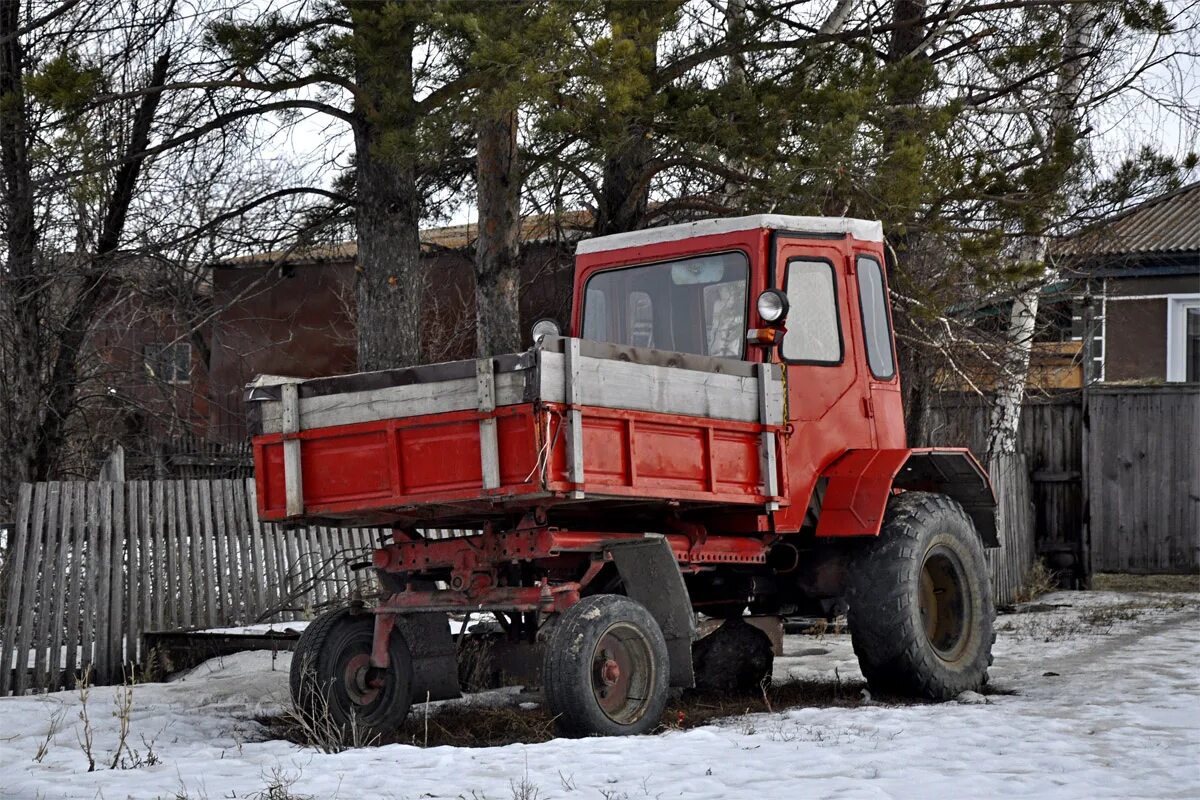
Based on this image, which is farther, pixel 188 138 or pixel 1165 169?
pixel 1165 169

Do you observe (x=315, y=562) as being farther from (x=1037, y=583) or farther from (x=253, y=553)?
(x=1037, y=583)

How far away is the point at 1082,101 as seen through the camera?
52.7ft

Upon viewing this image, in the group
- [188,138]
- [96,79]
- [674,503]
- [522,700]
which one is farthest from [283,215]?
[674,503]

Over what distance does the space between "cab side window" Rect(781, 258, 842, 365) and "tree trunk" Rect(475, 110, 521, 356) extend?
466cm

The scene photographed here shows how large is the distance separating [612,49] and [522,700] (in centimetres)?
486

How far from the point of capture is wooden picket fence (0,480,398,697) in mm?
10000

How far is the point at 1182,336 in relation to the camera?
26359 mm

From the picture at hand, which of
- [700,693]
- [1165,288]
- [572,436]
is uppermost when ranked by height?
[1165,288]

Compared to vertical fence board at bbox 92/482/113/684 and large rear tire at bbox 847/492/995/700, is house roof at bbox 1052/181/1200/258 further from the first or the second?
vertical fence board at bbox 92/482/113/684

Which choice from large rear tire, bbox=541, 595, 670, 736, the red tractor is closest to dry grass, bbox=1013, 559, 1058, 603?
the red tractor

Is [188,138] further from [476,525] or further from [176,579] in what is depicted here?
[476,525]

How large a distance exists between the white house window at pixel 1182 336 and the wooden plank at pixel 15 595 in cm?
2169

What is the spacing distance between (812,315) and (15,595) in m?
5.68

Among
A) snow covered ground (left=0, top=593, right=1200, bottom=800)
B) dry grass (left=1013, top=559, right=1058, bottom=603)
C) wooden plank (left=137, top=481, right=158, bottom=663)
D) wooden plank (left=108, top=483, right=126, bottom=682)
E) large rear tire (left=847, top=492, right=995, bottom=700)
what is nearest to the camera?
snow covered ground (left=0, top=593, right=1200, bottom=800)
